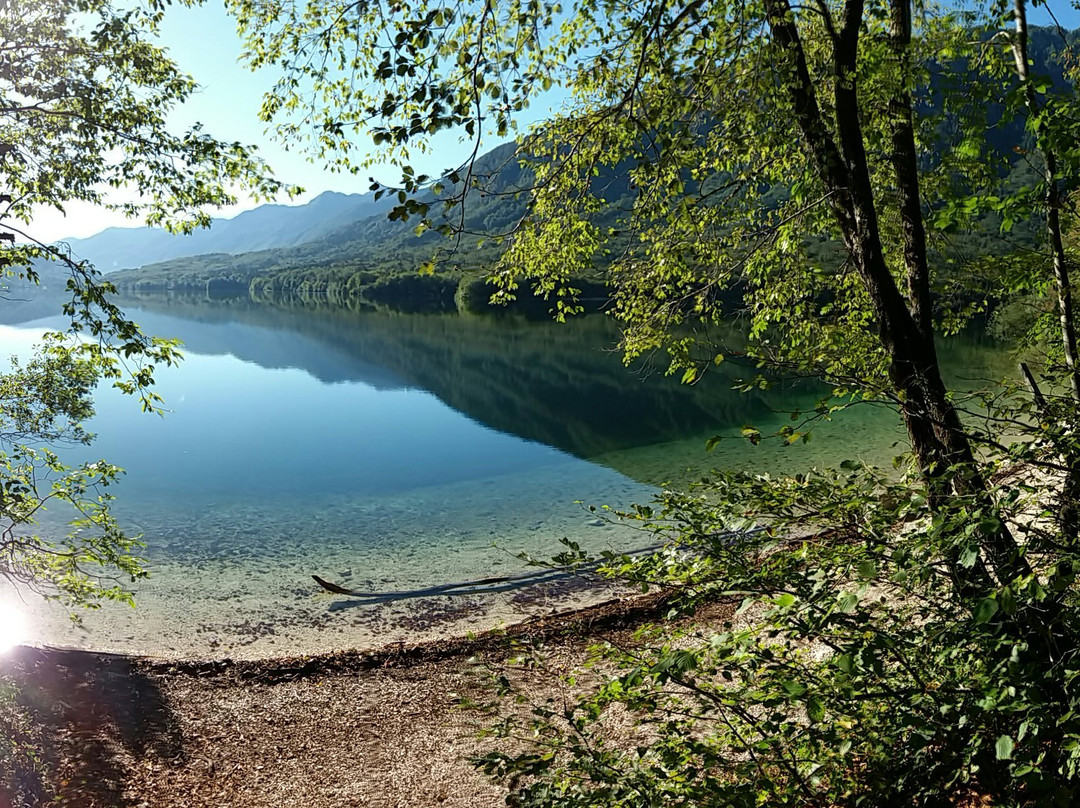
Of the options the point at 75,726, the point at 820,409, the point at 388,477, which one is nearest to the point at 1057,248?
the point at 820,409

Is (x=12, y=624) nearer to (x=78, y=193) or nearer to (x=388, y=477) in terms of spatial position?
(x=78, y=193)

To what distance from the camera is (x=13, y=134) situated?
321 inches

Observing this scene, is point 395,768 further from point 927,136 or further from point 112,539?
point 927,136

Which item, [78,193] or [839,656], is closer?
[839,656]

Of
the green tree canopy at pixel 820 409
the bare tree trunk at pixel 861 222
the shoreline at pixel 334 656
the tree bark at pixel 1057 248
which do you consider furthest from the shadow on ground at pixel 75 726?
the tree bark at pixel 1057 248

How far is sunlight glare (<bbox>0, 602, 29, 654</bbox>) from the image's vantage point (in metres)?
11.8

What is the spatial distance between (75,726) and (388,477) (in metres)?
16.6

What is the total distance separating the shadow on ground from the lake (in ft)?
6.68

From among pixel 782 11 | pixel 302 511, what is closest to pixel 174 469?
pixel 302 511

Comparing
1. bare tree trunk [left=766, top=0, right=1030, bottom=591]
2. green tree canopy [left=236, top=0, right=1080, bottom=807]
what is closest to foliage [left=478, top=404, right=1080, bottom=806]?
green tree canopy [left=236, top=0, right=1080, bottom=807]

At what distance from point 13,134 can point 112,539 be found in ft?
16.1

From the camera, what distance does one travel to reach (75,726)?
326 inches

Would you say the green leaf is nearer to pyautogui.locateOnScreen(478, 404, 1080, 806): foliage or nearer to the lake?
pyautogui.locateOnScreen(478, 404, 1080, 806): foliage

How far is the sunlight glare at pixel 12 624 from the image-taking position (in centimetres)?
1177
